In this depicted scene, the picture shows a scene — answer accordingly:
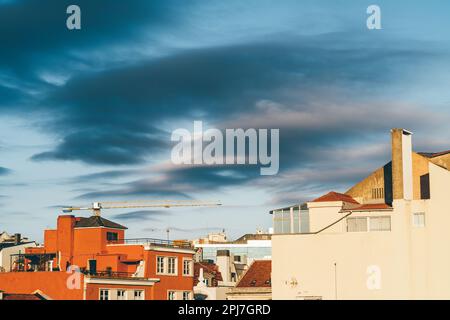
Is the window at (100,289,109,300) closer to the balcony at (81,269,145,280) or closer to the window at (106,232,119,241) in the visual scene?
the balcony at (81,269,145,280)

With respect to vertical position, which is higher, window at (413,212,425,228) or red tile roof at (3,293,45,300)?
window at (413,212,425,228)

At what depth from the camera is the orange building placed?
8450 centimetres

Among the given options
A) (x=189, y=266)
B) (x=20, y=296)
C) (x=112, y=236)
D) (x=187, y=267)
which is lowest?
(x=20, y=296)

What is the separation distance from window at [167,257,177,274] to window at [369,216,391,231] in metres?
25.2

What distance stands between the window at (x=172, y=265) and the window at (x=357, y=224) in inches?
880

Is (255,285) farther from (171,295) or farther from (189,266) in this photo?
(171,295)

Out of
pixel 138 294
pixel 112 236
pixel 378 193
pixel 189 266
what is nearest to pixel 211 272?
pixel 189 266

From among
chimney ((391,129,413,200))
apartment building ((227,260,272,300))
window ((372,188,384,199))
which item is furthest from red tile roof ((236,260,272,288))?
chimney ((391,129,413,200))

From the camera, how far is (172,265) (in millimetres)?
98438

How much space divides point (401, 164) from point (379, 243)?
9463 millimetres

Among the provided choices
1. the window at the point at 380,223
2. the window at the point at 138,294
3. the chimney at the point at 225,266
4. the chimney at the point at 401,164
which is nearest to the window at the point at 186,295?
the window at the point at 138,294
